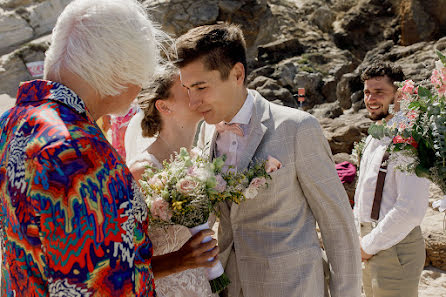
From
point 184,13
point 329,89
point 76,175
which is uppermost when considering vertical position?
point 76,175

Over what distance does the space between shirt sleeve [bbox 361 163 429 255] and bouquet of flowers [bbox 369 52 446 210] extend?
754 millimetres

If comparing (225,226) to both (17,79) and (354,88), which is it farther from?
(17,79)

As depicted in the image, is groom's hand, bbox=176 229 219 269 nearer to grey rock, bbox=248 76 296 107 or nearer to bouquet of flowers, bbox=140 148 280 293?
bouquet of flowers, bbox=140 148 280 293

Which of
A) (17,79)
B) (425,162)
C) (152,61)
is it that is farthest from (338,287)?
(17,79)

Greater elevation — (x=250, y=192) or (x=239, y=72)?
(x=239, y=72)

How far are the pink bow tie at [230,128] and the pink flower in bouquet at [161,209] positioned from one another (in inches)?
24.9

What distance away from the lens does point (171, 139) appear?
2713 millimetres

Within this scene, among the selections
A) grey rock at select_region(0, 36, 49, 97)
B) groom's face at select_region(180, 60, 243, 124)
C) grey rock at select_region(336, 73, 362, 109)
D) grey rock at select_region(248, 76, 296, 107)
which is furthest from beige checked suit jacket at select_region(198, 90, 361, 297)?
grey rock at select_region(0, 36, 49, 97)

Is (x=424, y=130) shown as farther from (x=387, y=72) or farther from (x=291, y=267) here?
(x=387, y=72)

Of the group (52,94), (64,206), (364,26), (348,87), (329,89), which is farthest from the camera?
(364,26)

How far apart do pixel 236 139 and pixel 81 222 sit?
1224mm

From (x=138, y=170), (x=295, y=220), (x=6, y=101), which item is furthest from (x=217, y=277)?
(x=6, y=101)

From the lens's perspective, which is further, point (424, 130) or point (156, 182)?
point (424, 130)

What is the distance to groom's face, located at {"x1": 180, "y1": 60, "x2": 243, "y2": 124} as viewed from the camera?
2.21 metres
